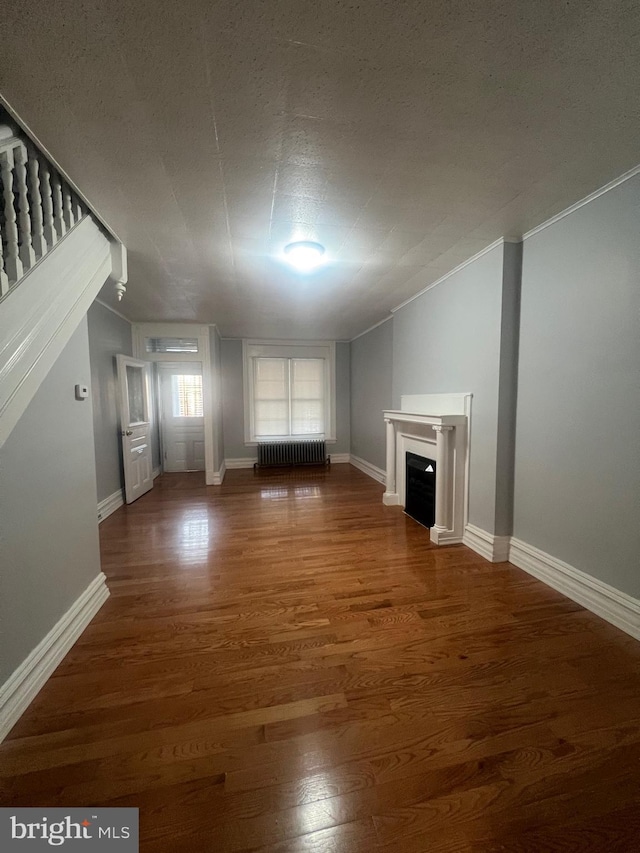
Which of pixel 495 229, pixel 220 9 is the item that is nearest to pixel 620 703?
pixel 495 229

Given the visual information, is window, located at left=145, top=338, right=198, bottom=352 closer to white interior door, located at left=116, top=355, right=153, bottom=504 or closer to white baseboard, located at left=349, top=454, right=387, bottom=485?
white interior door, located at left=116, top=355, right=153, bottom=504

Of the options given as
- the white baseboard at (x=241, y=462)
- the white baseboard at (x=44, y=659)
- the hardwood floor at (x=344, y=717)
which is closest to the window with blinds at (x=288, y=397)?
the white baseboard at (x=241, y=462)

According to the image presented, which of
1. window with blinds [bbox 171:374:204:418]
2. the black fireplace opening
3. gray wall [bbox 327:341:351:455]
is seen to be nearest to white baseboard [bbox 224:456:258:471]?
window with blinds [bbox 171:374:204:418]

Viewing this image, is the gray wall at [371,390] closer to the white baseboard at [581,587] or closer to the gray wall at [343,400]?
the gray wall at [343,400]

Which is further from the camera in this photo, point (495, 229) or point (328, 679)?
point (495, 229)

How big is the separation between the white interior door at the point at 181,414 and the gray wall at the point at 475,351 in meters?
4.24

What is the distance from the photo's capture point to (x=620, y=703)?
1.34 m

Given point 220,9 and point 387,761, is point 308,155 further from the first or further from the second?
point 387,761

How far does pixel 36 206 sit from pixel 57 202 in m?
0.27

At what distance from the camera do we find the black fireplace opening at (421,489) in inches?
125

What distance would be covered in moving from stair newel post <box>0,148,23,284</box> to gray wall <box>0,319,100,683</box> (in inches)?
18.5

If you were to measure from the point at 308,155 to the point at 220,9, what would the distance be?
62 centimetres

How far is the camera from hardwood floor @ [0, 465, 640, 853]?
0.96 meters

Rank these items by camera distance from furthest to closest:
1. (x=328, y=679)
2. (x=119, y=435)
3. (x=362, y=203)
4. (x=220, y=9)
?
(x=119, y=435) < (x=362, y=203) < (x=328, y=679) < (x=220, y=9)
